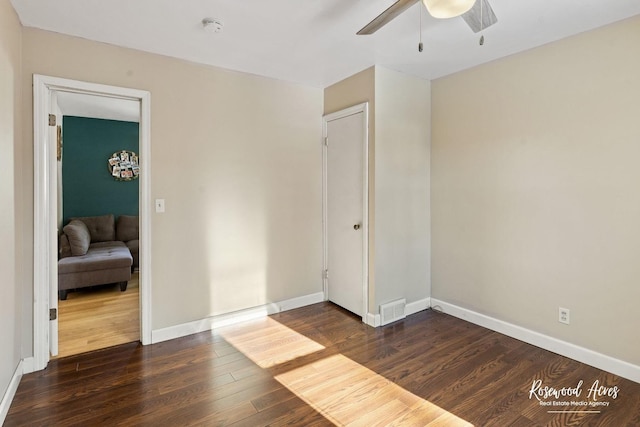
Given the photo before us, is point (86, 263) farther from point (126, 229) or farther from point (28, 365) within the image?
point (28, 365)

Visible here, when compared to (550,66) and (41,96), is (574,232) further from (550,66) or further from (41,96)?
(41,96)

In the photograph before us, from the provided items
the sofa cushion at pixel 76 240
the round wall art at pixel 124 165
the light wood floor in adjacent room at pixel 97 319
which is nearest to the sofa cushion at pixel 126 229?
the round wall art at pixel 124 165

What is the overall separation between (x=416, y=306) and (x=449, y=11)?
2.83 meters

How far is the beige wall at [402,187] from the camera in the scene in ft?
10.5

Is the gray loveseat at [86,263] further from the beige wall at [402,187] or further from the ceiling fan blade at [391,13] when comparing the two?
the ceiling fan blade at [391,13]

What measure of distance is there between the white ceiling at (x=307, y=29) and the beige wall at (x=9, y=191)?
261 millimetres

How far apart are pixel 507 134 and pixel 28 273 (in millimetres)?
3868

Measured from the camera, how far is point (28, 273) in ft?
7.69

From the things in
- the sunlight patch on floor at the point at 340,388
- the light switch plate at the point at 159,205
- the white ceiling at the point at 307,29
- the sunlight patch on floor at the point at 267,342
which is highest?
the white ceiling at the point at 307,29

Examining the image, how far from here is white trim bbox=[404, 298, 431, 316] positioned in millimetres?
3449

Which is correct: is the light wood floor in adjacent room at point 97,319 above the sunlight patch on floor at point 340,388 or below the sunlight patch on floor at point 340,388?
above

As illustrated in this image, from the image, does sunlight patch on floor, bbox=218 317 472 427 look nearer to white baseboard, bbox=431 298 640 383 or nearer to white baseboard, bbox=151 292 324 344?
white baseboard, bbox=151 292 324 344

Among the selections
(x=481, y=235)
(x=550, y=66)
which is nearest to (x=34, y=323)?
(x=481, y=235)

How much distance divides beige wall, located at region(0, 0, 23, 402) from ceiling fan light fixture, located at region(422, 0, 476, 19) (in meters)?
2.28
